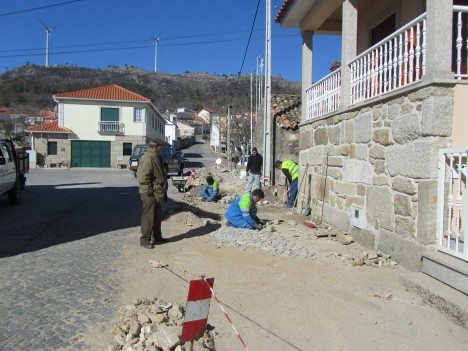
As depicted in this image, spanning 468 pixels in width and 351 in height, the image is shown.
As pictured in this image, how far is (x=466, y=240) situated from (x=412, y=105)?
6.28ft

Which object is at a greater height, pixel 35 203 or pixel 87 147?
pixel 87 147

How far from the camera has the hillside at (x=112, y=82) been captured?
3947 inches

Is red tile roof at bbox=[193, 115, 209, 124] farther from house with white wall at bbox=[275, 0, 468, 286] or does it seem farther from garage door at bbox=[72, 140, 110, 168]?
house with white wall at bbox=[275, 0, 468, 286]

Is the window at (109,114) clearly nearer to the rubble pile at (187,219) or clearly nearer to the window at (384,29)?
the rubble pile at (187,219)

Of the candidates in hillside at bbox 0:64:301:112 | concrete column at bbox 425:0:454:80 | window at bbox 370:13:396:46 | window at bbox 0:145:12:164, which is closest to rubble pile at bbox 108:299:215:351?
concrete column at bbox 425:0:454:80

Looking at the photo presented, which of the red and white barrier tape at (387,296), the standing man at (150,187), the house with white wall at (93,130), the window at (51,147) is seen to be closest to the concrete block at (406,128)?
the red and white barrier tape at (387,296)

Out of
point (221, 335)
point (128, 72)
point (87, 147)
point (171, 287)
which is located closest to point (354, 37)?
point (171, 287)

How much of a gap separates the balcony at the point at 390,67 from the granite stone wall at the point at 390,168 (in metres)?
0.33

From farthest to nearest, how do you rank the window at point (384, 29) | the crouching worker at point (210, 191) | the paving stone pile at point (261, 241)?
the crouching worker at point (210, 191), the window at point (384, 29), the paving stone pile at point (261, 241)

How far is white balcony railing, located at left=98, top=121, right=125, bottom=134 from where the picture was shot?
129 feet

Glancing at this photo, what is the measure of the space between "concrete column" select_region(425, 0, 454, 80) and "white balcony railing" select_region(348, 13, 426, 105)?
279 mm

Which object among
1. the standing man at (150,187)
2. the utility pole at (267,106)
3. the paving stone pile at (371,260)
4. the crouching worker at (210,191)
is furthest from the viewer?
the utility pole at (267,106)

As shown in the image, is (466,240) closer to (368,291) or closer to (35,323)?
(368,291)

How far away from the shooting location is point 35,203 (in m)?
12.3
